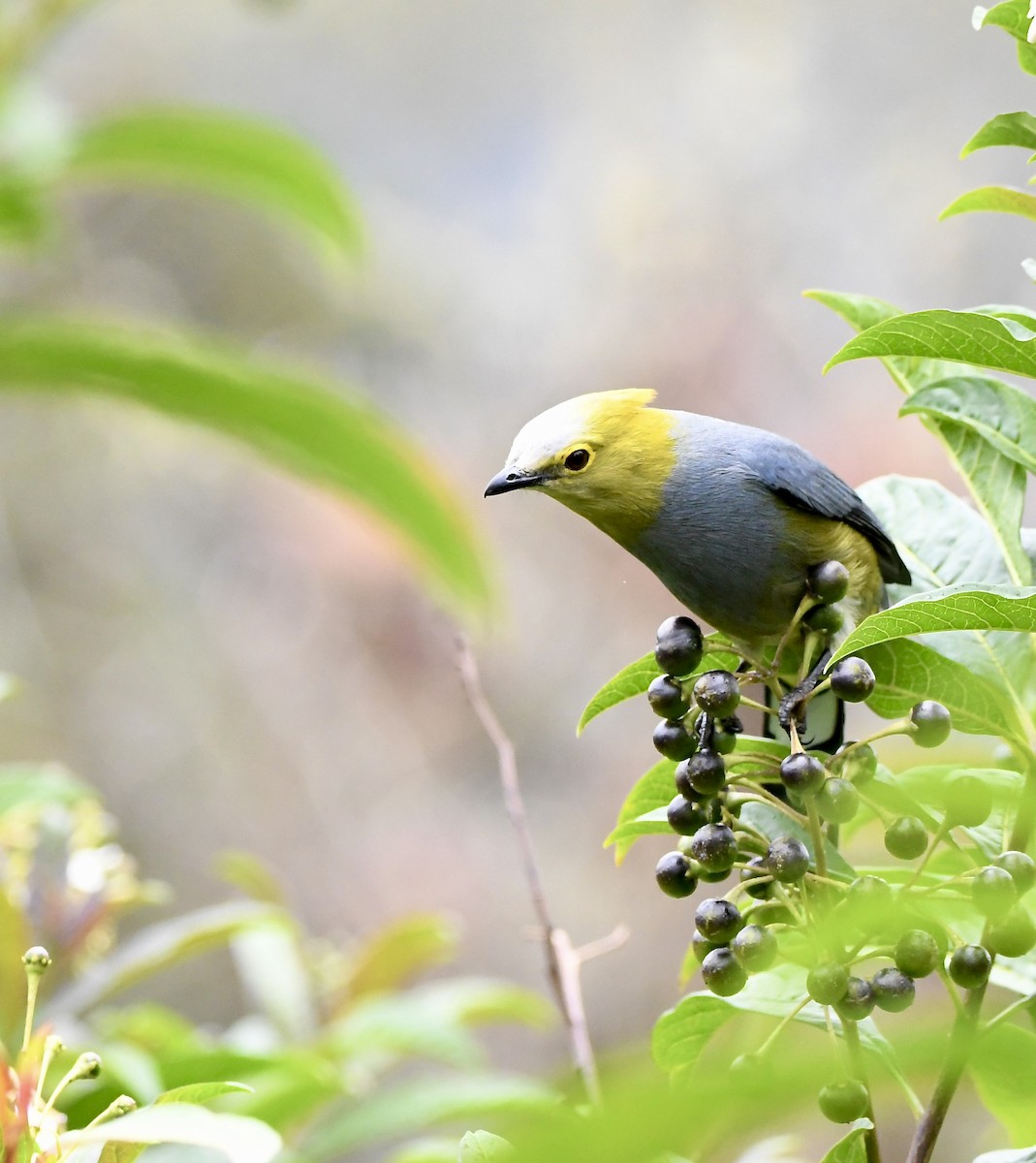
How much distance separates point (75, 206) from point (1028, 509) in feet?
21.5

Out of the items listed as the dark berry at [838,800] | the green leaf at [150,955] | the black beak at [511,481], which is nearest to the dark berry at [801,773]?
the dark berry at [838,800]

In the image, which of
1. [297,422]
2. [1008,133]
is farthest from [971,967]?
[1008,133]

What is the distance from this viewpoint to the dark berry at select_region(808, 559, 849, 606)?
1.40 meters

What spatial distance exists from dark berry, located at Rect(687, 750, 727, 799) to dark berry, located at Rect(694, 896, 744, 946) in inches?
3.8

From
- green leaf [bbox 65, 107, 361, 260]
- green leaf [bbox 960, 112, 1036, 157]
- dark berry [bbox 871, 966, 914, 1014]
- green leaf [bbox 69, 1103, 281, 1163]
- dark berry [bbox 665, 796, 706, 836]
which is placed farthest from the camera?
green leaf [bbox 65, 107, 361, 260]

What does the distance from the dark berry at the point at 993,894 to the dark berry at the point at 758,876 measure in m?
0.17

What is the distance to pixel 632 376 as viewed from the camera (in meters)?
7.42

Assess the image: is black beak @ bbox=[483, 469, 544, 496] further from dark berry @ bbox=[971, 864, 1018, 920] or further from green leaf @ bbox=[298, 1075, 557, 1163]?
green leaf @ bbox=[298, 1075, 557, 1163]

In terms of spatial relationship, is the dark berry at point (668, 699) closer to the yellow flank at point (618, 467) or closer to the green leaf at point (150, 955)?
the yellow flank at point (618, 467)

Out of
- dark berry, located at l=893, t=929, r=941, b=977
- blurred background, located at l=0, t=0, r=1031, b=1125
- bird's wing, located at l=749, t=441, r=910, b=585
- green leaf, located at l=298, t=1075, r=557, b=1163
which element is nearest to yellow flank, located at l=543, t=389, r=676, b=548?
bird's wing, located at l=749, t=441, r=910, b=585

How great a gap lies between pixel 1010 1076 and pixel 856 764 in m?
0.34

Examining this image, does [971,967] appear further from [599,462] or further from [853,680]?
[599,462]

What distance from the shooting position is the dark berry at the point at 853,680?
3.77 feet

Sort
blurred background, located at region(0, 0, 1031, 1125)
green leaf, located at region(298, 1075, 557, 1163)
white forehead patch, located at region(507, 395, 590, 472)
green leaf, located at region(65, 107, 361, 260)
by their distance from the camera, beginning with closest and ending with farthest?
1. green leaf, located at region(65, 107, 361, 260)
2. white forehead patch, located at region(507, 395, 590, 472)
3. green leaf, located at region(298, 1075, 557, 1163)
4. blurred background, located at region(0, 0, 1031, 1125)
